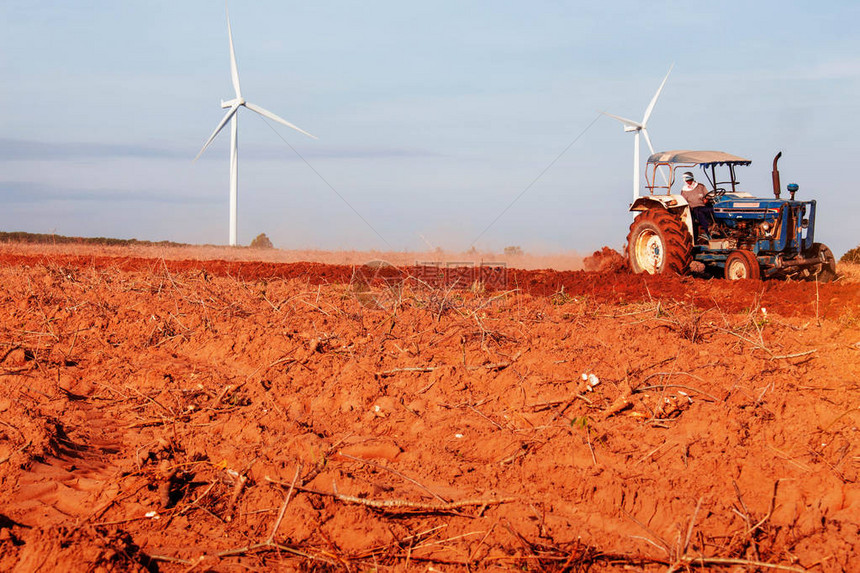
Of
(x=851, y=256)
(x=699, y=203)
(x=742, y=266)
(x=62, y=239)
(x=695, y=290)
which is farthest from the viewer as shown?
(x=62, y=239)

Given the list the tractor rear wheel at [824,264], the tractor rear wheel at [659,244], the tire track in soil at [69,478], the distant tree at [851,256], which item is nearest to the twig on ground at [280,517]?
the tire track in soil at [69,478]

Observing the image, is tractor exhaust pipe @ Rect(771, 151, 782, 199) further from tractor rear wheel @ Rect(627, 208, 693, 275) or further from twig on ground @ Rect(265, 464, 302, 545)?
twig on ground @ Rect(265, 464, 302, 545)

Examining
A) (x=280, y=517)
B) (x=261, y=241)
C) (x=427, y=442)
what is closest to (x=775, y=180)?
(x=427, y=442)

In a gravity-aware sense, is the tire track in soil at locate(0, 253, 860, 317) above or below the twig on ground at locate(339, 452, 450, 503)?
above

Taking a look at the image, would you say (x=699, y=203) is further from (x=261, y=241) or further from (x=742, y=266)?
(x=261, y=241)

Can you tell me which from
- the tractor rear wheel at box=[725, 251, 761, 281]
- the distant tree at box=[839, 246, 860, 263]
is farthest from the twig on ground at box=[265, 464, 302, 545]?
the distant tree at box=[839, 246, 860, 263]

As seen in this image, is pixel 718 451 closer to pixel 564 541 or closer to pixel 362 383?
pixel 564 541

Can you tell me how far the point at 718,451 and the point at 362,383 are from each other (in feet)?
8.40

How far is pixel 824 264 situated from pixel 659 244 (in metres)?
2.96

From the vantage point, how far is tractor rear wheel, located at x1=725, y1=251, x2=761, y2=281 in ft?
37.3

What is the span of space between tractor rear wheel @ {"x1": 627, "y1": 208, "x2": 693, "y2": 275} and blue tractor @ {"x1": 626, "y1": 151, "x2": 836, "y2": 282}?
2 centimetres

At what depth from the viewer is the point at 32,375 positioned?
18.8ft

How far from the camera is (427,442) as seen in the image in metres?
4.52

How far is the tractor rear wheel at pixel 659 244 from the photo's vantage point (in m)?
12.1
